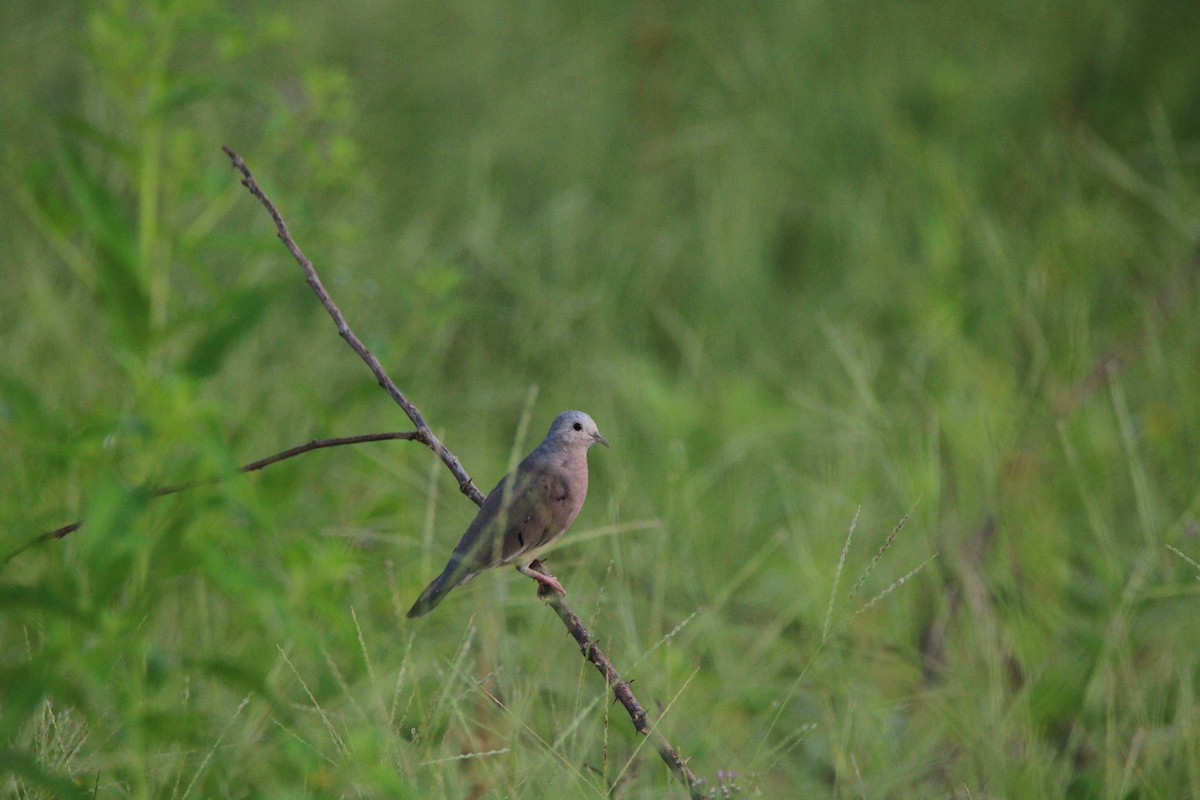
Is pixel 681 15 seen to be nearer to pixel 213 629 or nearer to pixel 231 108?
pixel 231 108

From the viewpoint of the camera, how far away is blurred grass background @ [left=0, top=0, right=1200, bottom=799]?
1351 millimetres

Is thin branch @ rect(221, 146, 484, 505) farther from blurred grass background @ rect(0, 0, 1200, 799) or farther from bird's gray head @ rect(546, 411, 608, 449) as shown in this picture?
bird's gray head @ rect(546, 411, 608, 449)

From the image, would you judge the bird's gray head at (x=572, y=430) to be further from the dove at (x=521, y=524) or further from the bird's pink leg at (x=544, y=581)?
the bird's pink leg at (x=544, y=581)

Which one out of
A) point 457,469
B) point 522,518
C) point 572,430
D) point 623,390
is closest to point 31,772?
point 457,469

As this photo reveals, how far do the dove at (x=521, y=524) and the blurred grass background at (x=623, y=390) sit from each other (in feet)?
0.23

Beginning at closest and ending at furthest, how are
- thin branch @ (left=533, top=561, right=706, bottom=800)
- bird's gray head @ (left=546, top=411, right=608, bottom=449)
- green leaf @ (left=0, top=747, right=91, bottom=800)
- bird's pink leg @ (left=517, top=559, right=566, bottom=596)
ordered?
green leaf @ (left=0, top=747, right=91, bottom=800)
thin branch @ (left=533, top=561, right=706, bottom=800)
bird's pink leg @ (left=517, top=559, right=566, bottom=596)
bird's gray head @ (left=546, top=411, right=608, bottom=449)

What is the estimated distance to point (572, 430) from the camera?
4.83 ft

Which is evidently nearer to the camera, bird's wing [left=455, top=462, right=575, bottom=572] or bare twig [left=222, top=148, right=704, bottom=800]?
bare twig [left=222, top=148, right=704, bottom=800]

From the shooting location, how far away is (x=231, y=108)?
3.66 m

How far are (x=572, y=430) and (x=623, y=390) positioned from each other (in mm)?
1412

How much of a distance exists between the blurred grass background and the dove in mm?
72

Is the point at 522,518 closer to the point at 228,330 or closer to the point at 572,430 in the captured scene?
the point at 572,430

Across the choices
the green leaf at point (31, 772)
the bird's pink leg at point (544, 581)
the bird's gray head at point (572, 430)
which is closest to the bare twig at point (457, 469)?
the bird's pink leg at point (544, 581)

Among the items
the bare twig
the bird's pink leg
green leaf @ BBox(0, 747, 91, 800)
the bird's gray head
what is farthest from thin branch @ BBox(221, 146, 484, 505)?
green leaf @ BBox(0, 747, 91, 800)
